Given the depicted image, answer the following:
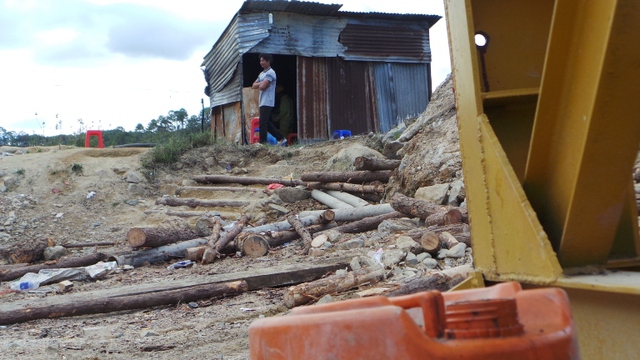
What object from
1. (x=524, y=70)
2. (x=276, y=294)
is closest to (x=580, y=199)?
(x=524, y=70)

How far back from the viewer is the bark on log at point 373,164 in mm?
11000

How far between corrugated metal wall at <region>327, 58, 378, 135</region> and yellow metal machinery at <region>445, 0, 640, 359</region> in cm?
1623

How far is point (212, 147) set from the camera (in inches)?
616

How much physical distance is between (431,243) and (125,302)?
3.09 metres

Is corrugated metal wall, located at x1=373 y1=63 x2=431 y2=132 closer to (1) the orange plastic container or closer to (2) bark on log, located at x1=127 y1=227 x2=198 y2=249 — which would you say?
(2) bark on log, located at x1=127 y1=227 x2=198 y2=249

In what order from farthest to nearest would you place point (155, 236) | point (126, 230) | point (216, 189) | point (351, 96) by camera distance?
point (351, 96), point (216, 189), point (126, 230), point (155, 236)

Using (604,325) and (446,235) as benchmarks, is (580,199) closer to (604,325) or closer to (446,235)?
(604,325)

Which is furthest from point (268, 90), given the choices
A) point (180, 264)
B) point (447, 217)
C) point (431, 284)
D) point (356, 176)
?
point (431, 284)

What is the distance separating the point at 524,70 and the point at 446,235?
4247mm

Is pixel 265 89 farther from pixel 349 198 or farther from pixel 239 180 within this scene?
pixel 349 198

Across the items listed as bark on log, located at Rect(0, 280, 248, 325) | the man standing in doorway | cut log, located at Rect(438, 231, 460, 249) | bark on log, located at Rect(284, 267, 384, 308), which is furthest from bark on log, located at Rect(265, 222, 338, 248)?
the man standing in doorway

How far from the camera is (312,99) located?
1845 centimetres

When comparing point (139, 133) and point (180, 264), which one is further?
point (139, 133)

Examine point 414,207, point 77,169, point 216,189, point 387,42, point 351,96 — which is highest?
point 387,42
